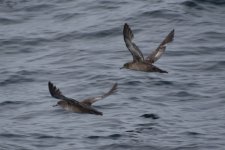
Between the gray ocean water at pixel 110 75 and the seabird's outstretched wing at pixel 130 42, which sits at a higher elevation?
the seabird's outstretched wing at pixel 130 42

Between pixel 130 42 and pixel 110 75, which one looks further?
pixel 110 75

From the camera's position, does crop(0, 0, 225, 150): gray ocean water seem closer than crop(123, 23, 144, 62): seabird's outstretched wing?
No

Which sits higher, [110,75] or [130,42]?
[130,42]

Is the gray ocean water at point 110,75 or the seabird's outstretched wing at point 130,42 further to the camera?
the gray ocean water at point 110,75

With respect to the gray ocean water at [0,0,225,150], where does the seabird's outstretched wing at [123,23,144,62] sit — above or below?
above

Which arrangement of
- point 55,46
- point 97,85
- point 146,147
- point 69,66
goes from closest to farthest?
point 146,147 → point 97,85 → point 69,66 → point 55,46

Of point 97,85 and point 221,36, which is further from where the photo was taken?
point 221,36

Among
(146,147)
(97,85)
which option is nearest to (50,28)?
(97,85)

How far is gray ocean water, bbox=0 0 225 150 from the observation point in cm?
1952

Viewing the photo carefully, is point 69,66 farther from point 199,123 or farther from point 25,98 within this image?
point 199,123

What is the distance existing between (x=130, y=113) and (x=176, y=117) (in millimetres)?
1172

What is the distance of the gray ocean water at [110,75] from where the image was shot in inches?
768

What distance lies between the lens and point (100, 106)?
21531mm

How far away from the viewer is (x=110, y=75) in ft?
77.8
